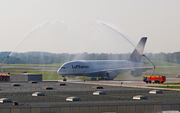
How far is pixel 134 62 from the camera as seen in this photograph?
159 metres

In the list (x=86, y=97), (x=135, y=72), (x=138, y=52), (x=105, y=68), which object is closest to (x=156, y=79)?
(x=135, y=72)

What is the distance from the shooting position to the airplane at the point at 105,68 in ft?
459

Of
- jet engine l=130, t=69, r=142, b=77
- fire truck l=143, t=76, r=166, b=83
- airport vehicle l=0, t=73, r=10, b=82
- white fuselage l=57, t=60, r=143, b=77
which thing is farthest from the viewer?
jet engine l=130, t=69, r=142, b=77

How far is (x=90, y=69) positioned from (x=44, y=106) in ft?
332

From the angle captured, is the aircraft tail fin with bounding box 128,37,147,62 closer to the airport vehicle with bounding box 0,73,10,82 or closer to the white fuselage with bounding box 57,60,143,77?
the white fuselage with bounding box 57,60,143,77

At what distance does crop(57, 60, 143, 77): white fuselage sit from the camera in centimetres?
13912

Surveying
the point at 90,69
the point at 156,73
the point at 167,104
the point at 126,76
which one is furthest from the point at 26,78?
the point at 167,104

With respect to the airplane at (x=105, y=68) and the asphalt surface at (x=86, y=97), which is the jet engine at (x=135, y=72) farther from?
the asphalt surface at (x=86, y=97)

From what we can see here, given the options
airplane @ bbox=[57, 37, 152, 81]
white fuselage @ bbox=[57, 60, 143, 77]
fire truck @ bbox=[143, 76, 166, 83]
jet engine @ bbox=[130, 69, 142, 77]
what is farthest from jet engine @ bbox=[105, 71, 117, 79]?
fire truck @ bbox=[143, 76, 166, 83]

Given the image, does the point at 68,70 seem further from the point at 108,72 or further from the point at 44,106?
the point at 44,106

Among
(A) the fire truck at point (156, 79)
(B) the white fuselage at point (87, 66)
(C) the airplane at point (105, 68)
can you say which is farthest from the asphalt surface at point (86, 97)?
(C) the airplane at point (105, 68)

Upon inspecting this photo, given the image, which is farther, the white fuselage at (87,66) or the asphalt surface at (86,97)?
the white fuselage at (87,66)

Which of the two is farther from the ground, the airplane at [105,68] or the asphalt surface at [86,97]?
the airplane at [105,68]

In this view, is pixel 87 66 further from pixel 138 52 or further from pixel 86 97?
pixel 86 97
